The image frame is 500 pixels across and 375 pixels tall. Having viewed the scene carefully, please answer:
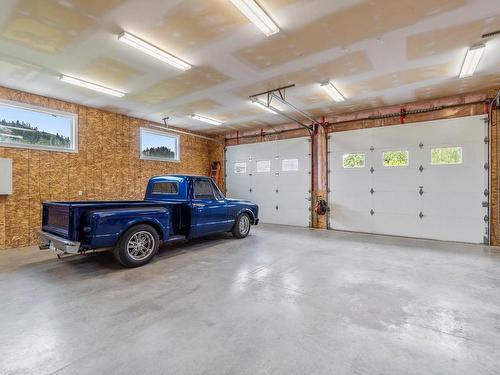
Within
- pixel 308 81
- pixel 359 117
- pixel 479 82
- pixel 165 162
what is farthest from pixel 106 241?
pixel 479 82

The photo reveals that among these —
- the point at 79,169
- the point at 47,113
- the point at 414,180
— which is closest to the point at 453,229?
the point at 414,180

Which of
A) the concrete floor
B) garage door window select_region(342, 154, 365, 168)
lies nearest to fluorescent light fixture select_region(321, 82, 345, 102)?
garage door window select_region(342, 154, 365, 168)

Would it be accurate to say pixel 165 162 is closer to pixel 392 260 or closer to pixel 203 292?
pixel 203 292

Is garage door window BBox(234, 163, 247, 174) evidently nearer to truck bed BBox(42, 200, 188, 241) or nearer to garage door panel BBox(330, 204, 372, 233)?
garage door panel BBox(330, 204, 372, 233)

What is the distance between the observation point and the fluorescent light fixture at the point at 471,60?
3909 mm

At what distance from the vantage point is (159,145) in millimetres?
8750

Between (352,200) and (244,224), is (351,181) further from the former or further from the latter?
(244,224)

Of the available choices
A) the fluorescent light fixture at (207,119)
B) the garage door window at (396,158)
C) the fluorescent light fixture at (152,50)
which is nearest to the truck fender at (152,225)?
the fluorescent light fixture at (152,50)

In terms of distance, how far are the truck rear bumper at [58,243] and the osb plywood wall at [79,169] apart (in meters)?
2.15

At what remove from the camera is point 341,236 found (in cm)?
687

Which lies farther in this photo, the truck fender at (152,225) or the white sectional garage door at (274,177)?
the white sectional garage door at (274,177)

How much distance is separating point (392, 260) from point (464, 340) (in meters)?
2.55

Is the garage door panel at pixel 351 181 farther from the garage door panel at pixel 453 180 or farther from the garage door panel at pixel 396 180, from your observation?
the garage door panel at pixel 453 180

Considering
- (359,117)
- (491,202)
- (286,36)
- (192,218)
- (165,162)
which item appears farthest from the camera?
(165,162)
